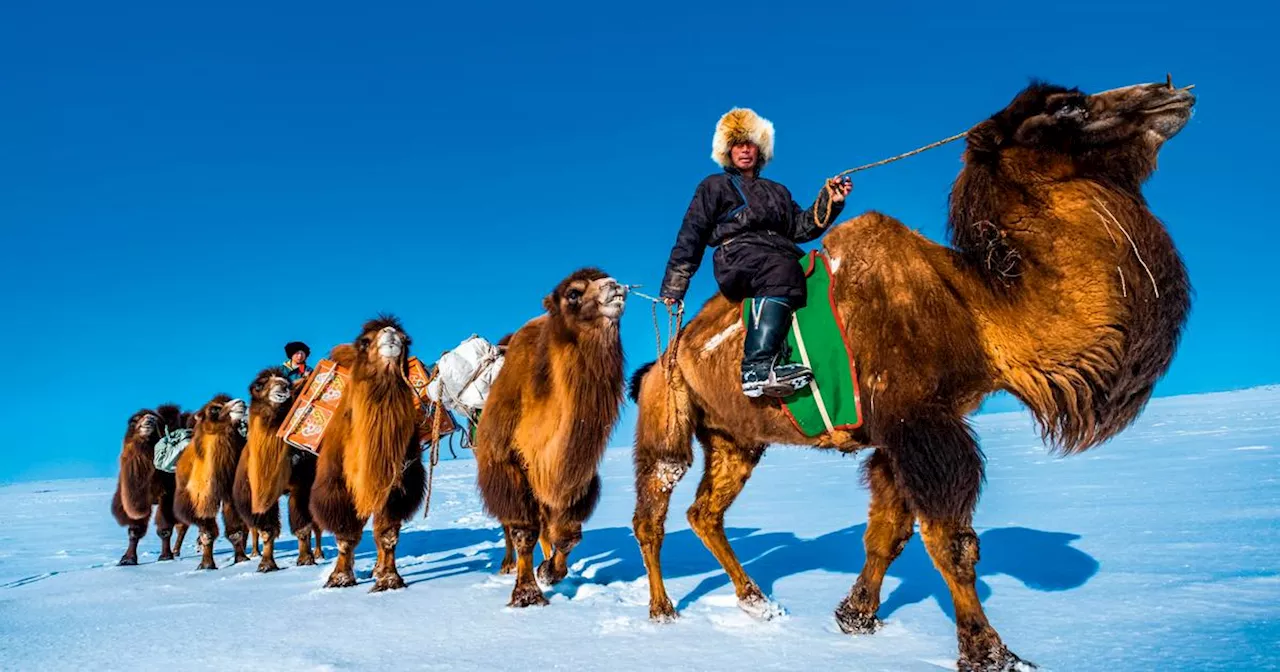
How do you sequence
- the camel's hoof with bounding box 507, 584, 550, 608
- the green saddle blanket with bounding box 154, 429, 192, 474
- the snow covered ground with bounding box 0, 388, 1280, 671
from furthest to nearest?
the green saddle blanket with bounding box 154, 429, 192, 474, the camel's hoof with bounding box 507, 584, 550, 608, the snow covered ground with bounding box 0, 388, 1280, 671

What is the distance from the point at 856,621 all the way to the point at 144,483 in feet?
35.0

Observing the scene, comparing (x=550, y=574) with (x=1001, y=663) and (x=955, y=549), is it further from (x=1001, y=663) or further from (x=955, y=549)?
(x=1001, y=663)

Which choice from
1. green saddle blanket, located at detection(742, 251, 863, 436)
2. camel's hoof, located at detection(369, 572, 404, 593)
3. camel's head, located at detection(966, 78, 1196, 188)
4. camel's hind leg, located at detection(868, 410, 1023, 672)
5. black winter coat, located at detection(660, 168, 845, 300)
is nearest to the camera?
camel's hind leg, located at detection(868, 410, 1023, 672)

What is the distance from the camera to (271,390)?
8.34m

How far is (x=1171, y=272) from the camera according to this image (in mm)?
3184

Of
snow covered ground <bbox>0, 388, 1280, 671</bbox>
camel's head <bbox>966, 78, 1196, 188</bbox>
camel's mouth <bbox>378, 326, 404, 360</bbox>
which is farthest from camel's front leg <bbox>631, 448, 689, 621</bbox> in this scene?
camel's mouth <bbox>378, 326, 404, 360</bbox>

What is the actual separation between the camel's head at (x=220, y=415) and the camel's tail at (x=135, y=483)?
1.95m

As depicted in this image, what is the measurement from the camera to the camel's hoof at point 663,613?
14.3 feet

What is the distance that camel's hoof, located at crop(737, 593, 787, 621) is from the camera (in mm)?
4242

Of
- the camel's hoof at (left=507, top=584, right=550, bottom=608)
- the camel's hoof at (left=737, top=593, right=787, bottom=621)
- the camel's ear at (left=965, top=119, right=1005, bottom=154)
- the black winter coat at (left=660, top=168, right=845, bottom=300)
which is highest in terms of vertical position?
the camel's ear at (left=965, top=119, right=1005, bottom=154)

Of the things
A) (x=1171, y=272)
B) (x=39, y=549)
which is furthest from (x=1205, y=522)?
(x=39, y=549)

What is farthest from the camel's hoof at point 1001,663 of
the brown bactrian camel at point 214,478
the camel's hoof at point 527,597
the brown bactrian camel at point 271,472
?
the brown bactrian camel at point 214,478

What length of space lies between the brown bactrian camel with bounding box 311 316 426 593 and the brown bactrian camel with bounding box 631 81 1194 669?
13.1 feet

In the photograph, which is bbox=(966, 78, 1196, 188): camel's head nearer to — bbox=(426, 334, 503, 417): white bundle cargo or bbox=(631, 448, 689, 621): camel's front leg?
bbox=(631, 448, 689, 621): camel's front leg
